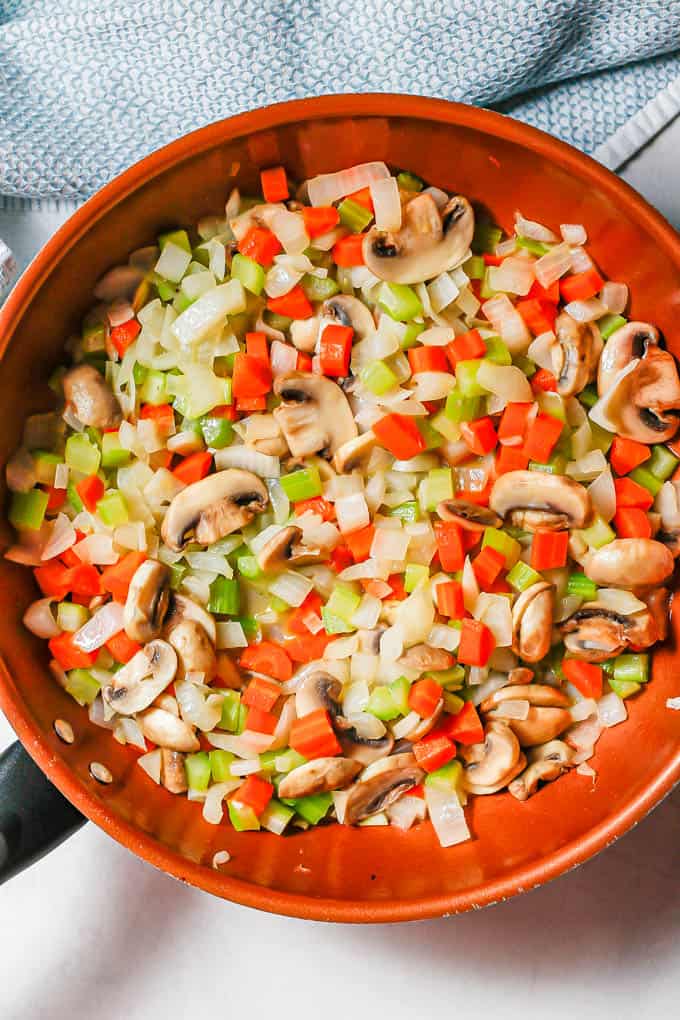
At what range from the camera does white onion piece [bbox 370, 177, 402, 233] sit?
169cm

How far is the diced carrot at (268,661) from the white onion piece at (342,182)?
82 centimetres

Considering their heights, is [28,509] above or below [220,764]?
above

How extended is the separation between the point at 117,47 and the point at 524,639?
4.60 ft

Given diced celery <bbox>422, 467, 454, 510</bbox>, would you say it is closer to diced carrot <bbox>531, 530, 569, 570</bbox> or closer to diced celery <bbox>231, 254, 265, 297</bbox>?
diced carrot <bbox>531, 530, 569, 570</bbox>

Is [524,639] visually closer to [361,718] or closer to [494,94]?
[361,718]

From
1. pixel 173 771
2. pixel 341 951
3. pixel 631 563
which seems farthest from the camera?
pixel 341 951

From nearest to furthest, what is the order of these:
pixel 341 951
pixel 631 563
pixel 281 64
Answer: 1. pixel 631 563
2. pixel 281 64
3. pixel 341 951

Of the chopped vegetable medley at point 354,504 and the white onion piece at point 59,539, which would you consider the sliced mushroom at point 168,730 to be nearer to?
the chopped vegetable medley at point 354,504


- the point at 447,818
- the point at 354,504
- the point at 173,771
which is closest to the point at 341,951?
the point at 447,818

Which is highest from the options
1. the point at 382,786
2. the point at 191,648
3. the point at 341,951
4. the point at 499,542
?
the point at 191,648

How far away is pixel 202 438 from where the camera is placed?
177 cm

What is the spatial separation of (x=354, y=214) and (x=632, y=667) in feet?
3.15

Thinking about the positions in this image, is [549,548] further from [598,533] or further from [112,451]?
[112,451]

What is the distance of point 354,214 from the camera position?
173cm
